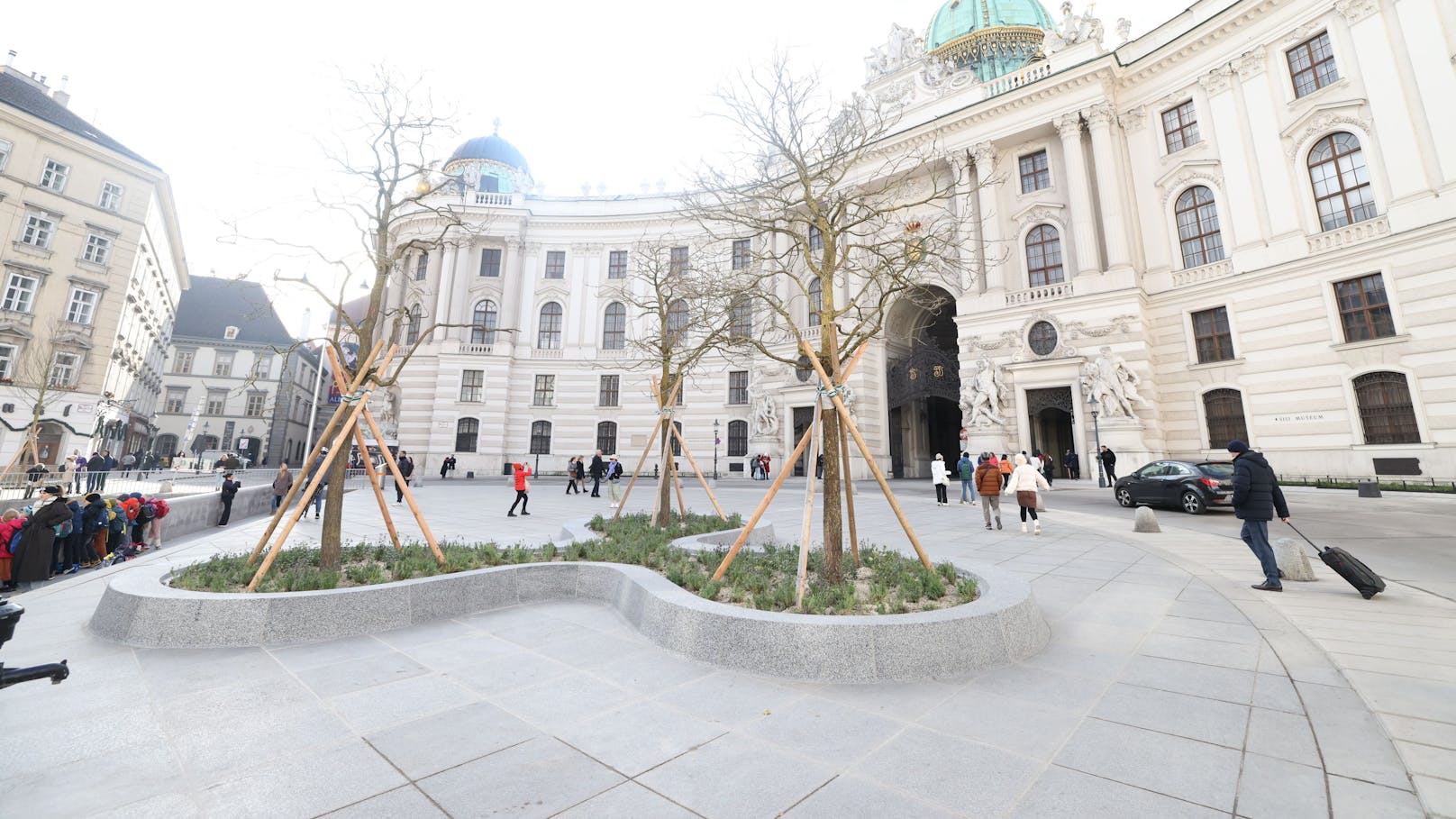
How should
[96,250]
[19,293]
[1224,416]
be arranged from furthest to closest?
1. [96,250]
2. [19,293]
3. [1224,416]

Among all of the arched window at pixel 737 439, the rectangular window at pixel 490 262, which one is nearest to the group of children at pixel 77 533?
the arched window at pixel 737 439

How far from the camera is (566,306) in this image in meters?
38.7

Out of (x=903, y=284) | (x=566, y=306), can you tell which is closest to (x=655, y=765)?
(x=903, y=284)

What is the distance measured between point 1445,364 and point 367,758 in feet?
98.4

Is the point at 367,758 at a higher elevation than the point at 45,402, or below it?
below

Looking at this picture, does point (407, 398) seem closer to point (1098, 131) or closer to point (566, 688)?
point (566, 688)

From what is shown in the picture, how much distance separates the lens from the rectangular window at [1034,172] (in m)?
28.4

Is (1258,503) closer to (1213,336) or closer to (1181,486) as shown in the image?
(1181,486)

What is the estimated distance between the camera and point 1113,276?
24609mm

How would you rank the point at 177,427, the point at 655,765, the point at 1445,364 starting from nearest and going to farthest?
the point at 655,765 → the point at 1445,364 → the point at 177,427

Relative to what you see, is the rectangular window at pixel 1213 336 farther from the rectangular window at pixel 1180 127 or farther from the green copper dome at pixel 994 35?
the green copper dome at pixel 994 35

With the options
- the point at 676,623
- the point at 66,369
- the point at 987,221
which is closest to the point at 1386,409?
the point at 987,221

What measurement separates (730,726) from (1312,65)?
33.9 m

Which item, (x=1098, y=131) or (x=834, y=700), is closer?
(x=834, y=700)
